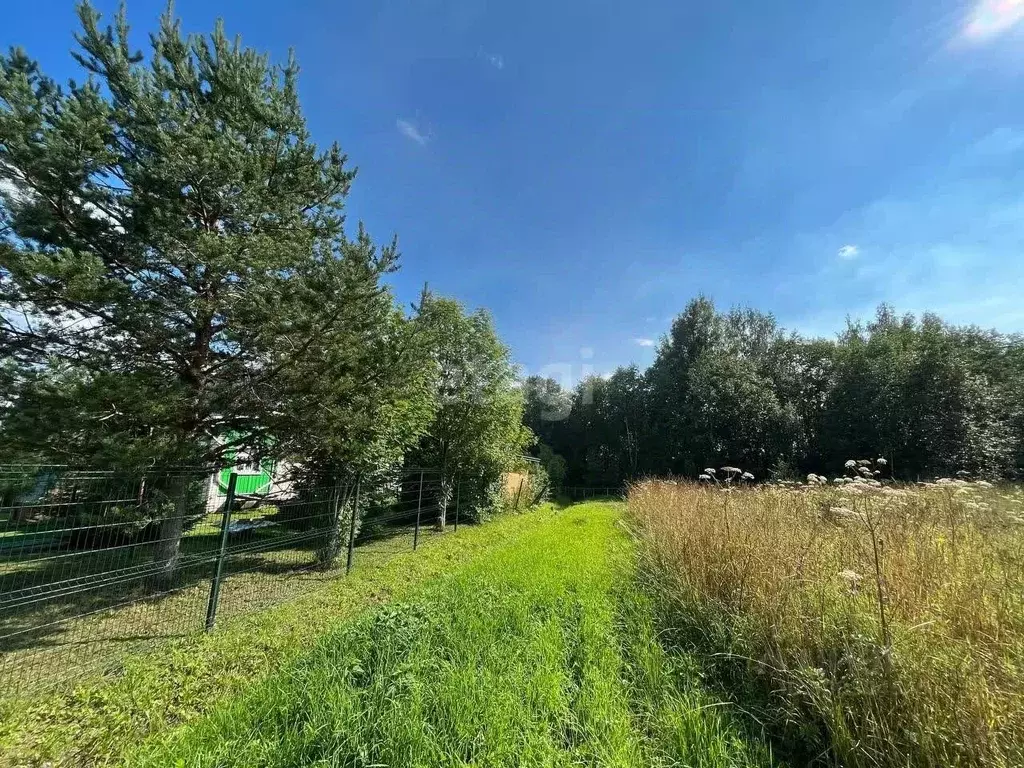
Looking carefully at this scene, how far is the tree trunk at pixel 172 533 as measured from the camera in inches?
188

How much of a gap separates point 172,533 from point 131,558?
0.43 metres

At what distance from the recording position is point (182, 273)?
16.3 ft

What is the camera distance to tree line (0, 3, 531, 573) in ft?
13.3

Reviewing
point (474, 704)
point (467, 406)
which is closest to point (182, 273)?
point (474, 704)

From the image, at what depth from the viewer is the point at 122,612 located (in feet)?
15.8

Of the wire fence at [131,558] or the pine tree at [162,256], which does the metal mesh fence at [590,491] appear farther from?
the pine tree at [162,256]

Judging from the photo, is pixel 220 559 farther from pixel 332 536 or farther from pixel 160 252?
pixel 160 252

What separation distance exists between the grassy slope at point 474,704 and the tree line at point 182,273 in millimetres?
3261

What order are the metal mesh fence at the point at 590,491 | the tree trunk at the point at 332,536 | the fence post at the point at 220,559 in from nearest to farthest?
1. the fence post at the point at 220,559
2. the tree trunk at the point at 332,536
3. the metal mesh fence at the point at 590,491

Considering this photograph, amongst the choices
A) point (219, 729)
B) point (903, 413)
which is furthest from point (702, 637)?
point (903, 413)

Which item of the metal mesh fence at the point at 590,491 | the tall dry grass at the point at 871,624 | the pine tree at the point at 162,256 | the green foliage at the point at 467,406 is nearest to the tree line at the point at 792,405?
the metal mesh fence at the point at 590,491

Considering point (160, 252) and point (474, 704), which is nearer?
point (474, 704)

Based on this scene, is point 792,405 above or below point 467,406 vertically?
above

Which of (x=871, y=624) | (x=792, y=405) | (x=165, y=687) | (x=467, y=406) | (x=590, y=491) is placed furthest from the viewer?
(x=590, y=491)
